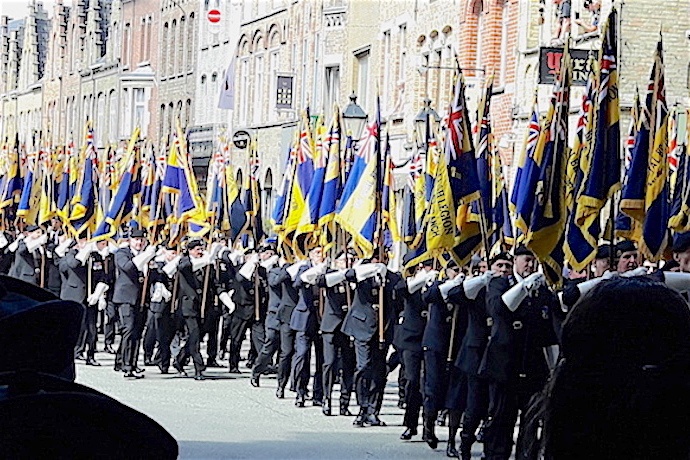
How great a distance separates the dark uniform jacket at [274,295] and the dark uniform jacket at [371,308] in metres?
2.62

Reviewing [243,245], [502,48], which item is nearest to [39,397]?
[243,245]

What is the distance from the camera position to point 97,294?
21484 millimetres

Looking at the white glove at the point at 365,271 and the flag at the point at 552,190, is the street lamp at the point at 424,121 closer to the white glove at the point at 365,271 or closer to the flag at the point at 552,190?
the white glove at the point at 365,271

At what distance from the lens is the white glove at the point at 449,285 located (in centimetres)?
1355

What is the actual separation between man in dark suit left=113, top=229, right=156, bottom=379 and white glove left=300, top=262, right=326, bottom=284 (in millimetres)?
3523

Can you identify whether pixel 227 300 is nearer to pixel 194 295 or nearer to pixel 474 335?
pixel 194 295

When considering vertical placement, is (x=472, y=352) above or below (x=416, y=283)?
below

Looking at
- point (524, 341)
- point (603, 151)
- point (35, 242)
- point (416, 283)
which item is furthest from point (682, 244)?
point (35, 242)

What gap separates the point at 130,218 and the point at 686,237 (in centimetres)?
1568

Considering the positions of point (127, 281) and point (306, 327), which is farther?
point (127, 281)

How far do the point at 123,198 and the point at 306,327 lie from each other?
9.87 meters

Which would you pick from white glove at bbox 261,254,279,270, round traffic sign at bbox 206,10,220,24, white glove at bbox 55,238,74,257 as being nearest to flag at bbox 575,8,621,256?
white glove at bbox 261,254,279,270

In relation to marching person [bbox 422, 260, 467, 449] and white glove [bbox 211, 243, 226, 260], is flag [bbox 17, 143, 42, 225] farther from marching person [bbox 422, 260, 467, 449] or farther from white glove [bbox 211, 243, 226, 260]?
marching person [bbox 422, 260, 467, 449]

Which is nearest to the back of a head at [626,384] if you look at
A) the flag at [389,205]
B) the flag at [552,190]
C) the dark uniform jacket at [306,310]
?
the flag at [552,190]
